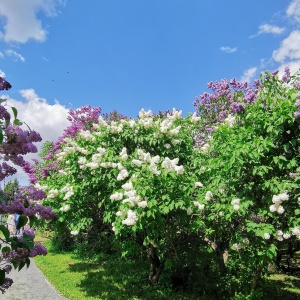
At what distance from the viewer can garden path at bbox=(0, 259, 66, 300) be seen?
7.28 metres

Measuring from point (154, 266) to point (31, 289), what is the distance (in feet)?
9.81

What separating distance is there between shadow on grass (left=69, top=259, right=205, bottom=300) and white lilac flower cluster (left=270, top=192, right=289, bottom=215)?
338 centimetres

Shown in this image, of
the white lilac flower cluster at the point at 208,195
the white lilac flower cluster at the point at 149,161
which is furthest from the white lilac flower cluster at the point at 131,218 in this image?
the white lilac flower cluster at the point at 208,195

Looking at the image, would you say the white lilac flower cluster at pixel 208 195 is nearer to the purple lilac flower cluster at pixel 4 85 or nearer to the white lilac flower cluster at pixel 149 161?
the white lilac flower cluster at pixel 149 161

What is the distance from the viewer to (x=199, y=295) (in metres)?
7.68

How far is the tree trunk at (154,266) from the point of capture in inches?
311

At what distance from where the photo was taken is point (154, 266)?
8172mm

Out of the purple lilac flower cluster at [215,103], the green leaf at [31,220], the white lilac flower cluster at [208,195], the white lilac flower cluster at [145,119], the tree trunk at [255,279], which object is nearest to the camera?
the green leaf at [31,220]

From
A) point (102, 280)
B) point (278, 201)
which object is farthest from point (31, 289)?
point (278, 201)

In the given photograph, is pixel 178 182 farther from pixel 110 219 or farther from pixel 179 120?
pixel 179 120

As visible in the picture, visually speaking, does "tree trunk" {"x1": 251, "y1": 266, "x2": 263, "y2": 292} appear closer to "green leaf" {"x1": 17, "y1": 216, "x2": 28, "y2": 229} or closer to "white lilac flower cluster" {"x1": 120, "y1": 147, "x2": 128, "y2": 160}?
"white lilac flower cluster" {"x1": 120, "y1": 147, "x2": 128, "y2": 160}

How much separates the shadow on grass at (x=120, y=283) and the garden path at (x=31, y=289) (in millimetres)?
751

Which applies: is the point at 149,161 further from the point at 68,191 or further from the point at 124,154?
the point at 68,191

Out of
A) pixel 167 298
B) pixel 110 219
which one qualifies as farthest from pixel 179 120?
pixel 167 298
